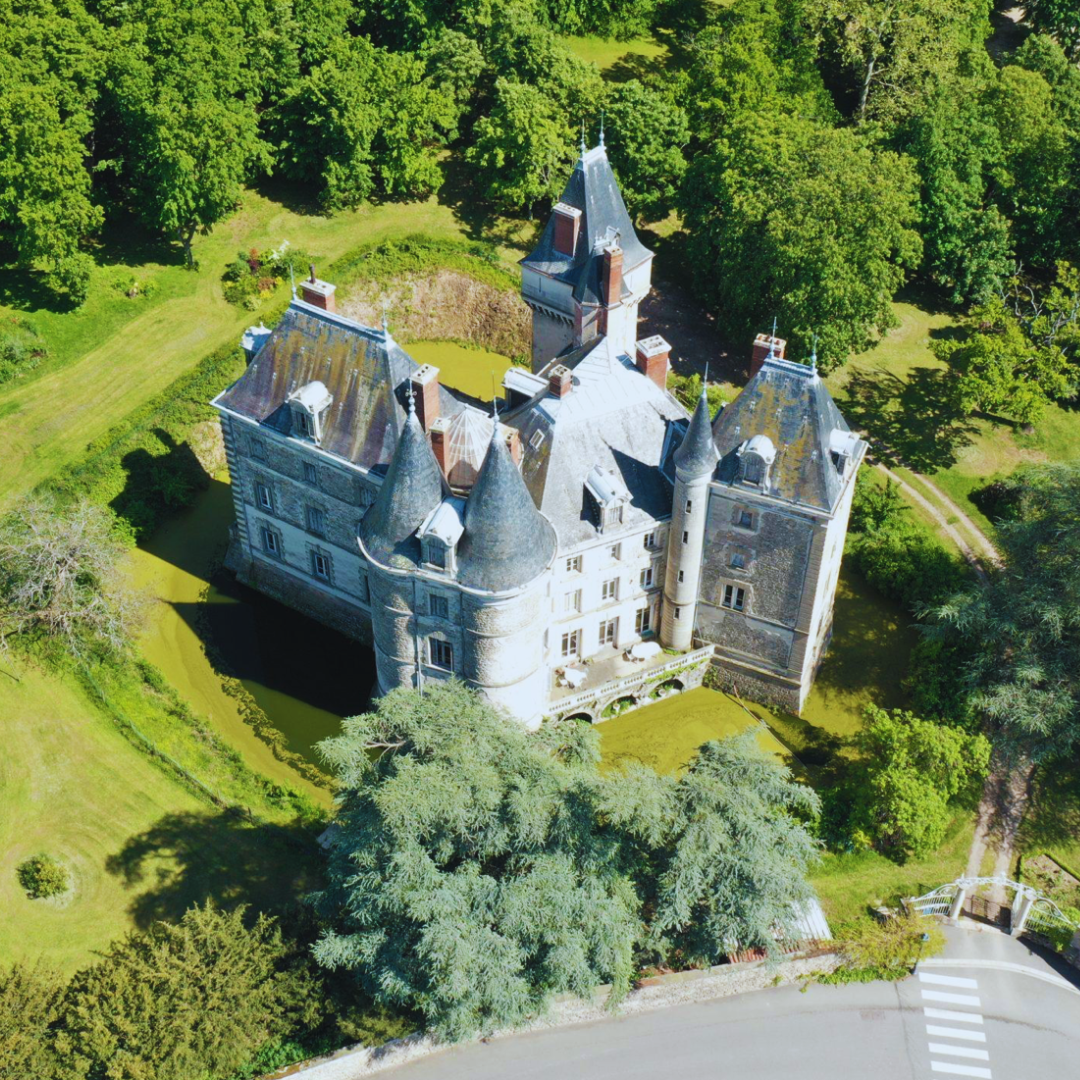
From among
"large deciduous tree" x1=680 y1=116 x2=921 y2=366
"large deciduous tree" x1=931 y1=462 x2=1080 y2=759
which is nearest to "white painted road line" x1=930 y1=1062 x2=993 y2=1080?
"large deciduous tree" x1=931 y1=462 x2=1080 y2=759

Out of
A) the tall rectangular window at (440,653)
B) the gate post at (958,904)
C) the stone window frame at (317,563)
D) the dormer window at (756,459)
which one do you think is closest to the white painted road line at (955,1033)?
the gate post at (958,904)

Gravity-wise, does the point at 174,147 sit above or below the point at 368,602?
above

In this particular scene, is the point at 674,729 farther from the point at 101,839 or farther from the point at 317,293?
the point at 317,293

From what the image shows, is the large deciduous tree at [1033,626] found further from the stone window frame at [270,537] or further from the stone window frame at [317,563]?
the stone window frame at [270,537]

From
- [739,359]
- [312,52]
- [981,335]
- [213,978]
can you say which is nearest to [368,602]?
[213,978]

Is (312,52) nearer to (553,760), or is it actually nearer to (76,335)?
(76,335)

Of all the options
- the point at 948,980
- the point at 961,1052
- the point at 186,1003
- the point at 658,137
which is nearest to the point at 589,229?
the point at 658,137
